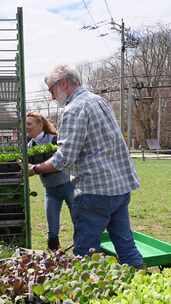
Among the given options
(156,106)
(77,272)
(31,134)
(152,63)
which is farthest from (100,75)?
(77,272)

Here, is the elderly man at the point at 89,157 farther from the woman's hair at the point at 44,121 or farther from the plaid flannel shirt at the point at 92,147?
the woman's hair at the point at 44,121

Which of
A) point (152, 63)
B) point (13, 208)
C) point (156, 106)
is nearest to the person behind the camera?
point (13, 208)

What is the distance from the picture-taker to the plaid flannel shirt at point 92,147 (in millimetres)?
3514

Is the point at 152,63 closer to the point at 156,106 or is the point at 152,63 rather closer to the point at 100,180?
the point at 156,106

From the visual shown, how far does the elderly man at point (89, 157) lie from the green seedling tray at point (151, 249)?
0.69 m

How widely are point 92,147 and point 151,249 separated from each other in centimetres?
160

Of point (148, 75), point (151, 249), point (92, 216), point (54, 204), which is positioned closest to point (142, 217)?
point (54, 204)

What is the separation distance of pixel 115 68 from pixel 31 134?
1774 inches

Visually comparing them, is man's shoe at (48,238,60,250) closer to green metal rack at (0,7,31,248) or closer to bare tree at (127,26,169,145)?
green metal rack at (0,7,31,248)

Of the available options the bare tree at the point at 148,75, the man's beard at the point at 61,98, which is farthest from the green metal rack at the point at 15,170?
the bare tree at the point at 148,75

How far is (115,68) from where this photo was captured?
50000 mm

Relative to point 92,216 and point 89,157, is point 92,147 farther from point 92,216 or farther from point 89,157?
point 92,216

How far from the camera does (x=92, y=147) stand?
3.59 meters

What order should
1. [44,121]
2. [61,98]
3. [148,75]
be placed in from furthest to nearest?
[148,75], [44,121], [61,98]
